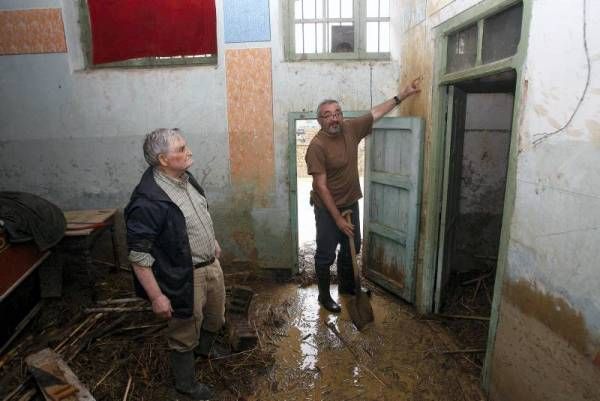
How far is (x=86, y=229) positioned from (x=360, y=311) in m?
2.93

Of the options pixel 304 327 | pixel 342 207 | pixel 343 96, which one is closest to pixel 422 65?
pixel 343 96

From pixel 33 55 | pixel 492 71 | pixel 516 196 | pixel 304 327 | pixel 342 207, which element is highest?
pixel 33 55

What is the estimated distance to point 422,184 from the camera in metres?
3.59

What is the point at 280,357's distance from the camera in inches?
128

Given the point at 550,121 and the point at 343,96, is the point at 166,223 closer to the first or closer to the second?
the point at 550,121

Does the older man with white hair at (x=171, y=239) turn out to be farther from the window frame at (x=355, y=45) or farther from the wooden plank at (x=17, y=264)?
the window frame at (x=355, y=45)

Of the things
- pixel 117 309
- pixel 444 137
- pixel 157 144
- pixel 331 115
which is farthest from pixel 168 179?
A: pixel 444 137

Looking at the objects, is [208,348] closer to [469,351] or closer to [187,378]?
[187,378]

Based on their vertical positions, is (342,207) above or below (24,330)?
above

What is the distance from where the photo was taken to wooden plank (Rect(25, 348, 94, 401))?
2514mm

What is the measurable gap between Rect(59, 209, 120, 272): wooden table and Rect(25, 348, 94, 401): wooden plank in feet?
3.34

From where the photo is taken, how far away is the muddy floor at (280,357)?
9.19ft

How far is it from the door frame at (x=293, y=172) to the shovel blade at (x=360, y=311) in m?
1.23

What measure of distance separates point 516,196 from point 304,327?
2.39 m
